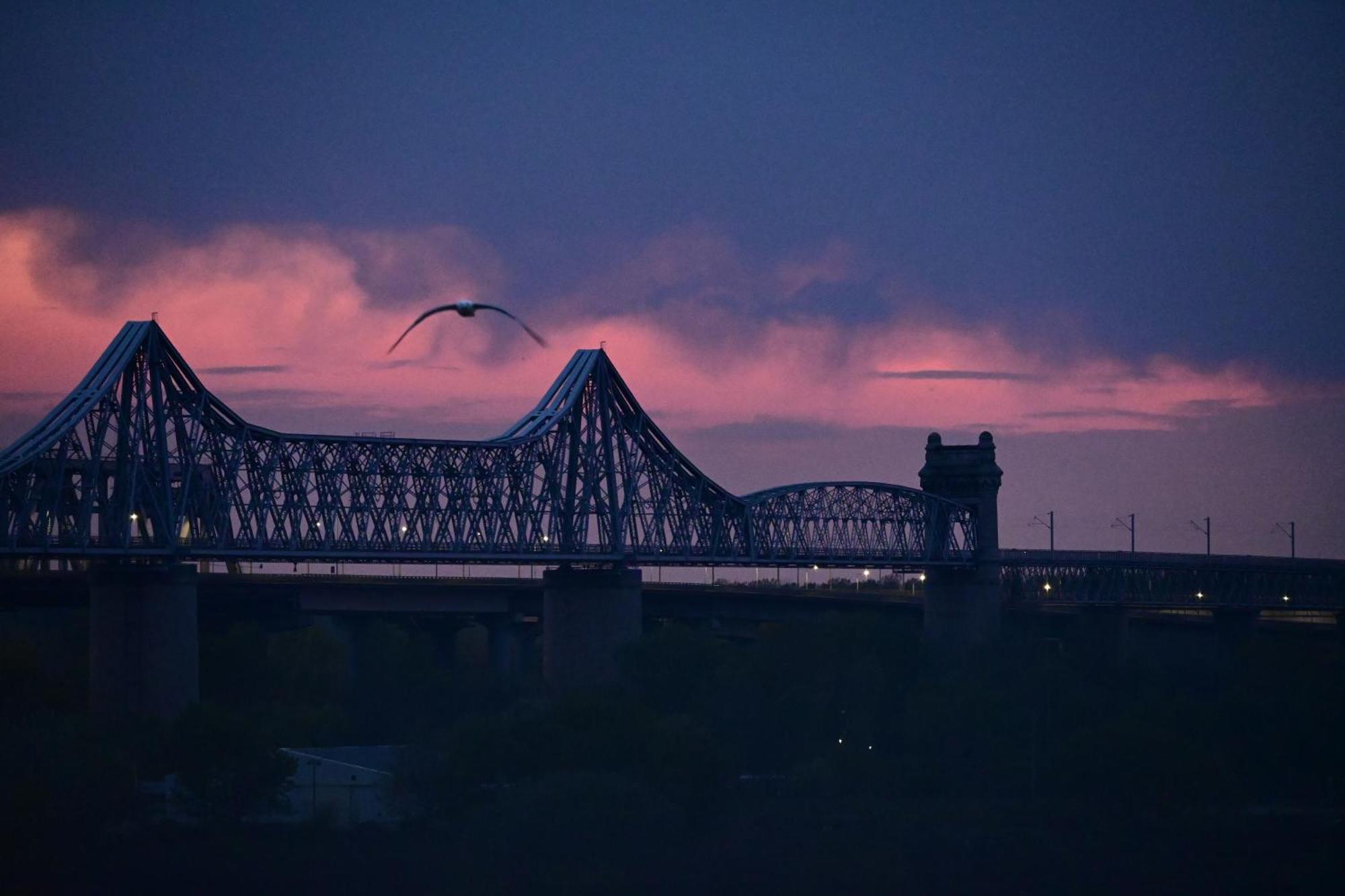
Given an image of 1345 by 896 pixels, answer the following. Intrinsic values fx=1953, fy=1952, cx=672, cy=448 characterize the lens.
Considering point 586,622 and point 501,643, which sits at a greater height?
point 586,622

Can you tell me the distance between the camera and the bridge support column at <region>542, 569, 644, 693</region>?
129 m

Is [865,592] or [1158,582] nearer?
[1158,582]

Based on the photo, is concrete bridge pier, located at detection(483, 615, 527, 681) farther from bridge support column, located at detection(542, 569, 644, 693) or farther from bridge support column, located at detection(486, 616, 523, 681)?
bridge support column, located at detection(542, 569, 644, 693)

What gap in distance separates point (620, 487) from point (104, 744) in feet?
182

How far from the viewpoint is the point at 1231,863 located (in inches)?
3108

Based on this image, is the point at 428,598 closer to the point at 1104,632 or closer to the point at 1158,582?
the point at 1104,632

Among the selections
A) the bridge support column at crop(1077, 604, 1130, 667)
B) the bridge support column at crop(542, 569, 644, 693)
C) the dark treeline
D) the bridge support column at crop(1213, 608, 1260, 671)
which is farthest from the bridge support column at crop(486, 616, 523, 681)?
the bridge support column at crop(1213, 608, 1260, 671)

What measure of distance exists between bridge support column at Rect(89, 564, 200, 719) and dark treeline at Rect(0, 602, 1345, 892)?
10.1 ft

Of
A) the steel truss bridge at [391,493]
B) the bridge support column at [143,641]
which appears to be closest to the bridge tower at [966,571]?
the steel truss bridge at [391,493]

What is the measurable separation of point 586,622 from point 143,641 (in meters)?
33.2

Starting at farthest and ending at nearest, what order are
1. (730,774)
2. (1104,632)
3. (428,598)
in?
(1104,632) < (428,598) < (730,774)

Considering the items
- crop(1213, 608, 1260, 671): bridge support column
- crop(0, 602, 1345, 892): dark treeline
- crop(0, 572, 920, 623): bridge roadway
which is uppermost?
crop(0, 572, 920, 623): bridge roadway

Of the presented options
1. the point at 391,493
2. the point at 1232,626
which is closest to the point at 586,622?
the point at 391,493

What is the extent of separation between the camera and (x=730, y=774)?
94812 mm
